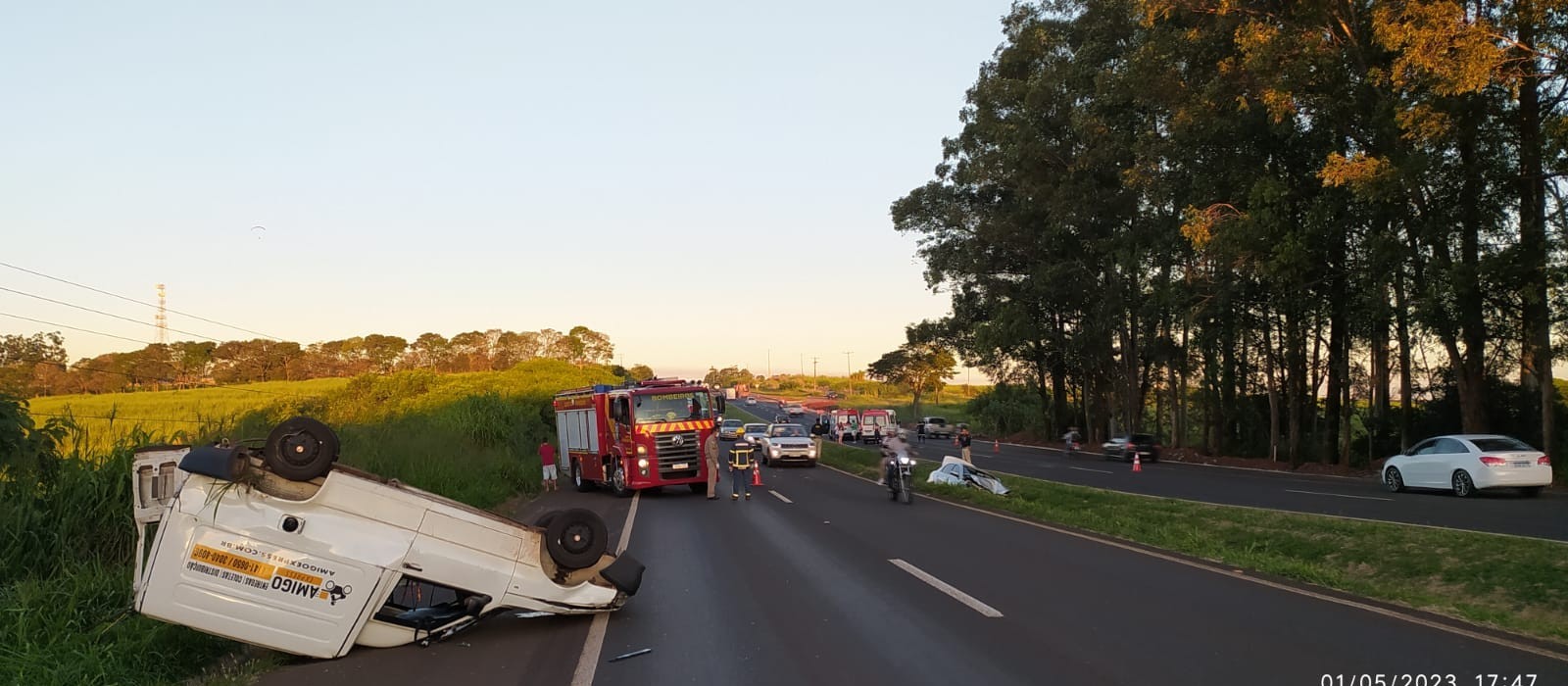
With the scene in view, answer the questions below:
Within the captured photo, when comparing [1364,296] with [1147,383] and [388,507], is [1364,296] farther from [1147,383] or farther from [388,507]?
[388,507]

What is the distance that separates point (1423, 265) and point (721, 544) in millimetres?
22973

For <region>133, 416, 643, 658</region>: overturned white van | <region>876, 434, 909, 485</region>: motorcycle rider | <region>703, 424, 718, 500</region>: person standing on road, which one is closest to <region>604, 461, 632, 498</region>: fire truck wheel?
<region>703, 424, 718, 500</region>: person standing on road

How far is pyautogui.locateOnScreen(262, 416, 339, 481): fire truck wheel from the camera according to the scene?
696cm

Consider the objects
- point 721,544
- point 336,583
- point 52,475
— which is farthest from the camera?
point 721,544

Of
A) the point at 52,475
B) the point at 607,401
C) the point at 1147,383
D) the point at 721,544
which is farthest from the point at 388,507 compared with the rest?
the point at 1147,383

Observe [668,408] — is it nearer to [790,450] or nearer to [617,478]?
[617,478]

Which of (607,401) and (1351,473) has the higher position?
(607,401)

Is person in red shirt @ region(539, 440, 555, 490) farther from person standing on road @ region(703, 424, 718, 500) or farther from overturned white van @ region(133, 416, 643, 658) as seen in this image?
overturned white van @ region(133, 416, 643, 658)

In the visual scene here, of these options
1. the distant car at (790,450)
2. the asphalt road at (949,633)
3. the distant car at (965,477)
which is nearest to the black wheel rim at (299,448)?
the asphalt road at (949,633)

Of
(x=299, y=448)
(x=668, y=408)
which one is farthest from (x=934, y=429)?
(x=299, y=448)

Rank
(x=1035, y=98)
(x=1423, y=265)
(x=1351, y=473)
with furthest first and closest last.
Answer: (x=1035, y=98)
(x=1351, y=473)
(x=1423, y=265)

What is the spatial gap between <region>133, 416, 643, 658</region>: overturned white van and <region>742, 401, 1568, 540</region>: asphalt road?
1495cm

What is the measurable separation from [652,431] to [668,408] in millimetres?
792

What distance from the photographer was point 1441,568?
37.2ft
